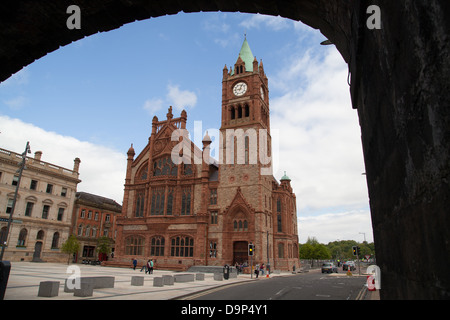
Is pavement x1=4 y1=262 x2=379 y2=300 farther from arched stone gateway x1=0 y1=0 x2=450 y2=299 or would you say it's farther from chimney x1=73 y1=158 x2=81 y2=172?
chimney x1=73 y1=158 x2=81 y2=172

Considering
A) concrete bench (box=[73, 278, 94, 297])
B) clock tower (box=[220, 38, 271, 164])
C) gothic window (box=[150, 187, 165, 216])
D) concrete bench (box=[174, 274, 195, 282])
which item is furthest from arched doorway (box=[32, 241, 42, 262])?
concrete bench (box=[73, 278, 94, 297])

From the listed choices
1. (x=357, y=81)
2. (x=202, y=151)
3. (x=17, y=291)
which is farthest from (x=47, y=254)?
(x=357, y=81)

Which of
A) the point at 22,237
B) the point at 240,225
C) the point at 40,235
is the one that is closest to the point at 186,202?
the point at 240,225

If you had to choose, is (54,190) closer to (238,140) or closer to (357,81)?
(238,140)

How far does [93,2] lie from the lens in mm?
4715

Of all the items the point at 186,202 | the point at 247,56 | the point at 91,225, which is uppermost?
the point at 247,56

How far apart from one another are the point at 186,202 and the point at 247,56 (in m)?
27.9

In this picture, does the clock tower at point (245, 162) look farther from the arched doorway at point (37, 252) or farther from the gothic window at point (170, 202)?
the arched doorway at point (37, 252)

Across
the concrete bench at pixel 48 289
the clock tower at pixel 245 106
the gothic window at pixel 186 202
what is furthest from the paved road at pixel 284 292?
the clock tower at pixel 245 106

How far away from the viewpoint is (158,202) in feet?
144

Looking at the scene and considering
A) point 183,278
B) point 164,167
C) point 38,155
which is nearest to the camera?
point 183,278

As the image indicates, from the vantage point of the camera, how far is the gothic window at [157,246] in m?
41.7

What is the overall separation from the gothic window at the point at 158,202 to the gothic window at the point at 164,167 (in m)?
2.63

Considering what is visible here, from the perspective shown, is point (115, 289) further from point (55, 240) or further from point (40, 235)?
point (55, 240)
